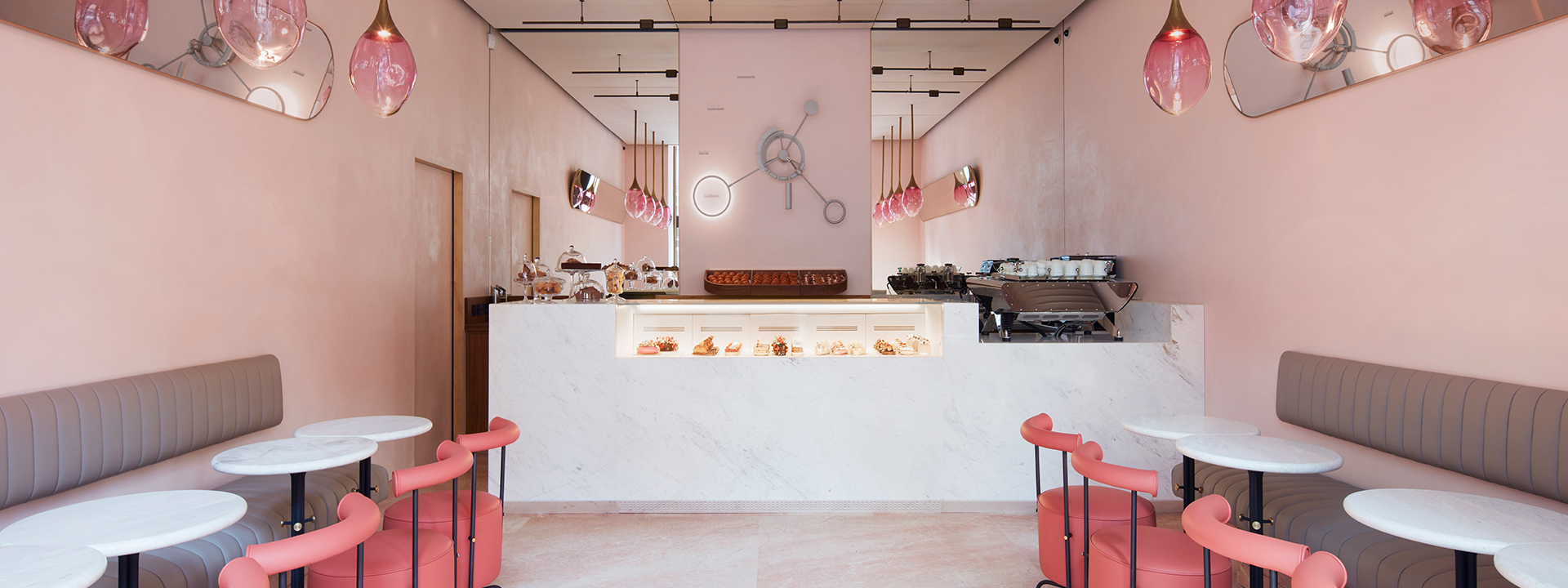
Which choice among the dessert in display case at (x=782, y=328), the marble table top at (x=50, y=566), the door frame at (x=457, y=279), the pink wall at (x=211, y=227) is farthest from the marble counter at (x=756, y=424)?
the marble table top at (x=50, y=566)

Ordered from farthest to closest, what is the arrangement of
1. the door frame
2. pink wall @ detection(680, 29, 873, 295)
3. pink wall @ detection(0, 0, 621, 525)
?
pink wall @ detection(680, 29, 873, 295) < the door frame < pink wall @ detection(0, 0, 621, 525)

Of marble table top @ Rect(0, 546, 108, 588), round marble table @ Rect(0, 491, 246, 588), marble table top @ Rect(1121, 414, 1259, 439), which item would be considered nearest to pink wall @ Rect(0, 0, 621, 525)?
round marble table @ Rect(0, 491, 246, 588)

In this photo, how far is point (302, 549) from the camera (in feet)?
5.62

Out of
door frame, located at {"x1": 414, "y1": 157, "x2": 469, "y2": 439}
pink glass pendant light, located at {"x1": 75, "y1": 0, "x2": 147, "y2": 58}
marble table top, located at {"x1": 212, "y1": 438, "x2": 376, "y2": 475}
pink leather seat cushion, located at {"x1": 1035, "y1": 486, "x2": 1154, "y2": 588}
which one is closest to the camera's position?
marble table top, located at {"x1": 212, "y1": 438, "x2": 376, "y2": 475}

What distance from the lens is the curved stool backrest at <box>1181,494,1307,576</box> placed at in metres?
1.65

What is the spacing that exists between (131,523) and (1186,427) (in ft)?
11.4

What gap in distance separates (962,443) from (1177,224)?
6.40 feet

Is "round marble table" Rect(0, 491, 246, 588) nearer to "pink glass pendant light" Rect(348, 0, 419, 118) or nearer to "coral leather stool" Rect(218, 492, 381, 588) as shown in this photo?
"coral leather stool" Rect(218, 492, 381, 588)

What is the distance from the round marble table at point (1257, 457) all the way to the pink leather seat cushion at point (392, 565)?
8.75 ft

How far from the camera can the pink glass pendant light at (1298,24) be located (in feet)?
6.93

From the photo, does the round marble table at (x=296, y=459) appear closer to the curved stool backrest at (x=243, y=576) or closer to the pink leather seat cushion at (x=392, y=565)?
the pink leather seat cushion at (x=392, y=565)

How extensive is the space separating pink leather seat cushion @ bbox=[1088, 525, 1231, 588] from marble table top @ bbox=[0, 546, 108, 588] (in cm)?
280

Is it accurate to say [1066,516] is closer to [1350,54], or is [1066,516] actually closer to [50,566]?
[1350,54]

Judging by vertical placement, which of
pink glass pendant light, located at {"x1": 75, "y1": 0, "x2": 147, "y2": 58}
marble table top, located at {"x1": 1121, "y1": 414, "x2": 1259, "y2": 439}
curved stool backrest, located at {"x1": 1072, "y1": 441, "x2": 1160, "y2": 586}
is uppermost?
pink glass pendant light, located at {"x1": 75, "y1": 0, "x2": 147, "y2": 58}
